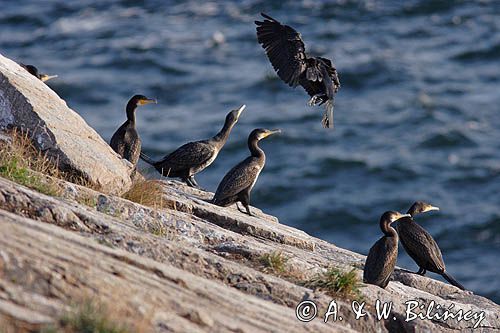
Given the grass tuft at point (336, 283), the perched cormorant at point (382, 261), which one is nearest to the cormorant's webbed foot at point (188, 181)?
the perched cormorant at point (382, 261)

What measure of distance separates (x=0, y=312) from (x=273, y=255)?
11.0 ft

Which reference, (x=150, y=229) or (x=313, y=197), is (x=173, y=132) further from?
(x=150, y=229)

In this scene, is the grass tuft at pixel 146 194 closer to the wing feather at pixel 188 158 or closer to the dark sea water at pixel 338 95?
the wing feather at pixel 188 158

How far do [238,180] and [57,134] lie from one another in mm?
2369

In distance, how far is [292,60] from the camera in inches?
562

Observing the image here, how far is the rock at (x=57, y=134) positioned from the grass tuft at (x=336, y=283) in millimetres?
2427

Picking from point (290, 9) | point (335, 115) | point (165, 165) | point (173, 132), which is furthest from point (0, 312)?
point (290, 9)

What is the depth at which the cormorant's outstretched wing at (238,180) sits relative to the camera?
12.1 meters

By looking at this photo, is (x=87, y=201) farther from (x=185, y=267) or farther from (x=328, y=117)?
(x=328, y=117)

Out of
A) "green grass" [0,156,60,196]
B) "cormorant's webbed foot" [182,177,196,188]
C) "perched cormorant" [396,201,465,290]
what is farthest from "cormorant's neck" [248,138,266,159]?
"green grass" [0,156,60,196]

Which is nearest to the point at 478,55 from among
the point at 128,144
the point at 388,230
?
the point at 128,144

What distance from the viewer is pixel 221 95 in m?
31.9

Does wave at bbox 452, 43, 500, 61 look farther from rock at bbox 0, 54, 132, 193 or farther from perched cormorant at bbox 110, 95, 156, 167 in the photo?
rock at bbox 0, 54, 132, 193

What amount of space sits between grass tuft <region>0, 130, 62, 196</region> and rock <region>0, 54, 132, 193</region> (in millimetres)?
124
